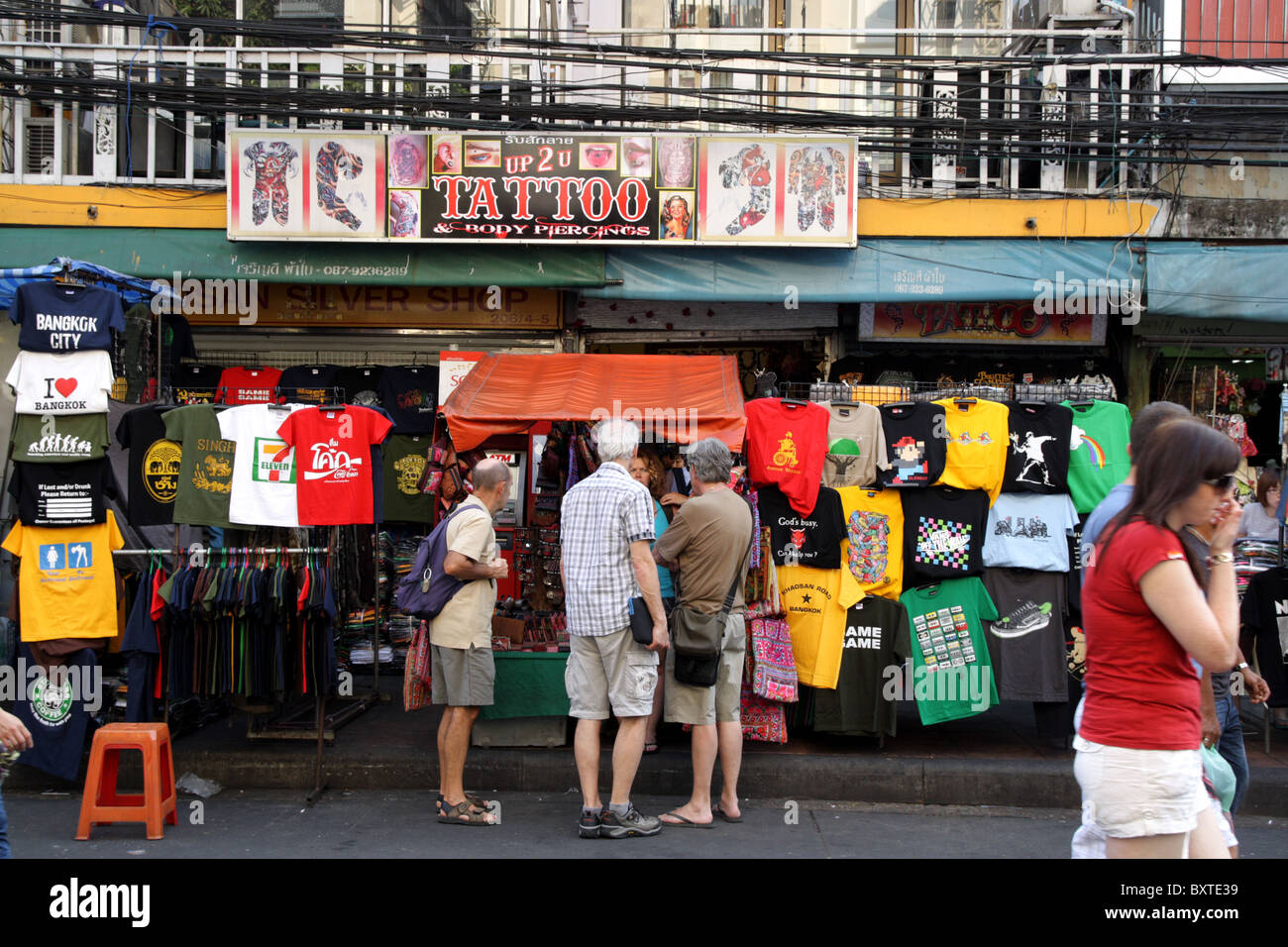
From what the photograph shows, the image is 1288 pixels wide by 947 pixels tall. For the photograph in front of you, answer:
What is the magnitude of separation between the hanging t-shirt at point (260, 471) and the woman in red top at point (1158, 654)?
17.3ft

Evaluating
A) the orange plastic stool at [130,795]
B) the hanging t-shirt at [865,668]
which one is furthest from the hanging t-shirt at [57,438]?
the hanging t-shirt at [865,668]

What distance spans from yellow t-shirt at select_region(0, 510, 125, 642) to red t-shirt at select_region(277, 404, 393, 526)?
1.33 m

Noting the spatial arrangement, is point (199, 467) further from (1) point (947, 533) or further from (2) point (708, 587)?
(1) point (947, 533)

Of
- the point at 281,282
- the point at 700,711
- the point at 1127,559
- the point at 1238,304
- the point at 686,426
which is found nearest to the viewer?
the point at 1127,559

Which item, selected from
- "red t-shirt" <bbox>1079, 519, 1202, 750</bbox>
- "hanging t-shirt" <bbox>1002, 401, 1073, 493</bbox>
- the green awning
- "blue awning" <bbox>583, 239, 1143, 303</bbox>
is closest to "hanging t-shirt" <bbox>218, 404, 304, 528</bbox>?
the green awning

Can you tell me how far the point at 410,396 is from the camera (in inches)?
416

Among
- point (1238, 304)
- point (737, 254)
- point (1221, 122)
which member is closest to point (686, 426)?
point (737, 254)

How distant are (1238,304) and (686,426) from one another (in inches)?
225

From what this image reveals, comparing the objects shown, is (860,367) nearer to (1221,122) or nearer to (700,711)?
(1221,122)

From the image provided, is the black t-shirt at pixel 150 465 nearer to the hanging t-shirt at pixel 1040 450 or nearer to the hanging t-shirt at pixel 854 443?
the hanging t-shirt at pixel 854 443

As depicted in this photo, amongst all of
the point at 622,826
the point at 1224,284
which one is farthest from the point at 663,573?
the point at 1224,284

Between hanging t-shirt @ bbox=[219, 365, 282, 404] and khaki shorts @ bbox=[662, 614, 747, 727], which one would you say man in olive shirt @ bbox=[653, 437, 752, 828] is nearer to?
khaki shorts @ bbox=[662, 614, 747, 727]

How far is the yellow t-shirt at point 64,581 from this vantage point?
22.6ft

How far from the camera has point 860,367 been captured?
10508 mm
